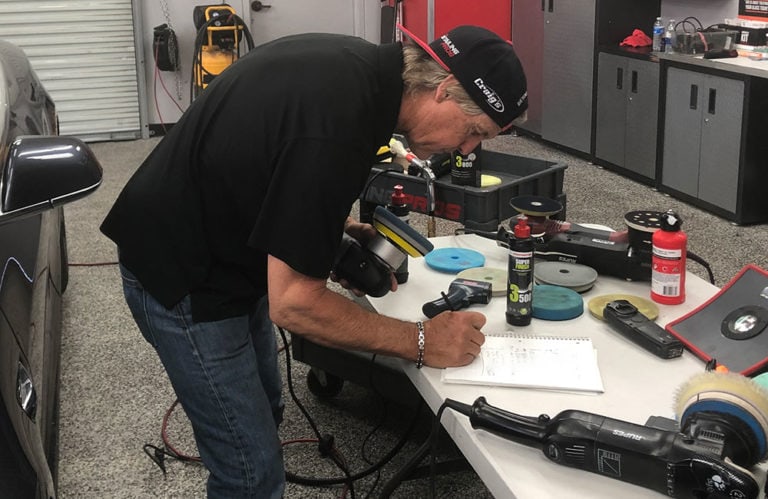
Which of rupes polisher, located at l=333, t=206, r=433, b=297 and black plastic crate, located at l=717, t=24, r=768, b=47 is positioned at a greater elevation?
black plastic crate, located at l=717, t=24, r=768, b=47

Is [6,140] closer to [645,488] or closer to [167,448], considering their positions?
Result: [167,448]

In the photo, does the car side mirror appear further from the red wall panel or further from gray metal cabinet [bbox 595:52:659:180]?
the red wall panel

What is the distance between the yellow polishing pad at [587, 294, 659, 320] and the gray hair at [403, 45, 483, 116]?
49cm

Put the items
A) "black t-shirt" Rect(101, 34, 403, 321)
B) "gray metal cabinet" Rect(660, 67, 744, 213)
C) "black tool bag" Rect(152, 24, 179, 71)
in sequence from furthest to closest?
"black tool bag" Rect(152, 24, 179, 71) → "gray metal cabinet" Rect(660, 67, 744, 213) → "black t-shirt" Rect(101, 34, 403, 321)

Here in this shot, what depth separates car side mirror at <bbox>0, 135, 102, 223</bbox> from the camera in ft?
4.36

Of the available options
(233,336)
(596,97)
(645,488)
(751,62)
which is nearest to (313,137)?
(233,336)

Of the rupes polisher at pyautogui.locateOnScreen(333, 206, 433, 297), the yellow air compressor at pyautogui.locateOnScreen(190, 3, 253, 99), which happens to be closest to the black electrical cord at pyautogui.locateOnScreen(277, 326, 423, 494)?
the rupes polisher at pyautogui.locateOnScreen(333, 206, 433, 297)

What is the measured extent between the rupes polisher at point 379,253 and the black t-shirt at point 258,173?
0.17 m

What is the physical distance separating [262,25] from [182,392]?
5.51 metres

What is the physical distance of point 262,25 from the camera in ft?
22.2

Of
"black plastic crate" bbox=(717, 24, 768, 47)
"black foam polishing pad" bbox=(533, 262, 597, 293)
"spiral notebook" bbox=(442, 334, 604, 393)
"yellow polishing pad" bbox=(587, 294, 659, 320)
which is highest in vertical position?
"black plastic crate" bbox=(717, 24, 768, 47)

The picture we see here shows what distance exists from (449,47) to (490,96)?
0.36 feet

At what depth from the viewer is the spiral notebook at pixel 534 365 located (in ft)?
4.83

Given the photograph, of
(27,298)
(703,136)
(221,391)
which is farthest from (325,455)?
Result: (703,136)
